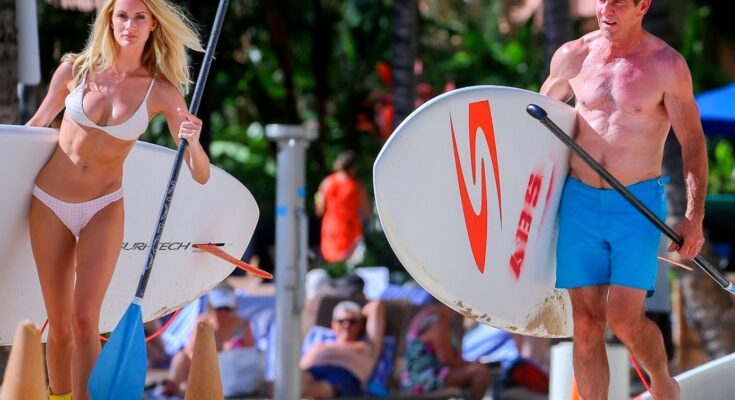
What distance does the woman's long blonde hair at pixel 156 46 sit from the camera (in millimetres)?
5363

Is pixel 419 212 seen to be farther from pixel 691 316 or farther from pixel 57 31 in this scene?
pixel 57 31

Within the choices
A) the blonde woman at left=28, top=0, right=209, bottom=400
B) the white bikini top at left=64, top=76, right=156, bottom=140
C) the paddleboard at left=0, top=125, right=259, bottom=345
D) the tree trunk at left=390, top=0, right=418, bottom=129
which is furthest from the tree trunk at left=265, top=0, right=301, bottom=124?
the white bikini top at left=64, top=76, right=156, bottom=140

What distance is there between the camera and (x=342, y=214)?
13516 mm

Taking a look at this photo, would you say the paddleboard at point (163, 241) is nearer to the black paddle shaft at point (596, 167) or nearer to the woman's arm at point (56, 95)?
the woman's arm at point (56, 95)

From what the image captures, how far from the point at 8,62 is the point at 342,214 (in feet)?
21.4

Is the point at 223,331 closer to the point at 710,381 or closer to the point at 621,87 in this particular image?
the point at 710,381

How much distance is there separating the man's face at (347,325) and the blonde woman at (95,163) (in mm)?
4707

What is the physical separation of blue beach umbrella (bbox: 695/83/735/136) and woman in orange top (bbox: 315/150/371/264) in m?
3.53

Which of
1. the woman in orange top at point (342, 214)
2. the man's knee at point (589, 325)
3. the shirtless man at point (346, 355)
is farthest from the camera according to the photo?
the woman in orange top at point (342, 214)

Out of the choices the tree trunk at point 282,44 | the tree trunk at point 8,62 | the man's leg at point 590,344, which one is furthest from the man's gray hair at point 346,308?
the tree trunk at point 282,44

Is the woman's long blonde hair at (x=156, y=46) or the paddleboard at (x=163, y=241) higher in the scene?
the woman's long blonde hair at (x=156, y=46)

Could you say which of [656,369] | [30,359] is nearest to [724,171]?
[656,369]

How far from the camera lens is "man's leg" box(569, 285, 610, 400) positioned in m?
5.61

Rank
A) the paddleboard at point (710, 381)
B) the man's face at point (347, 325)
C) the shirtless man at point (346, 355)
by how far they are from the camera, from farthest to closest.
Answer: the man's face at point (347, 325) → the shirtless man at point (346, 355) → the paddleboard at point (710, 381)
